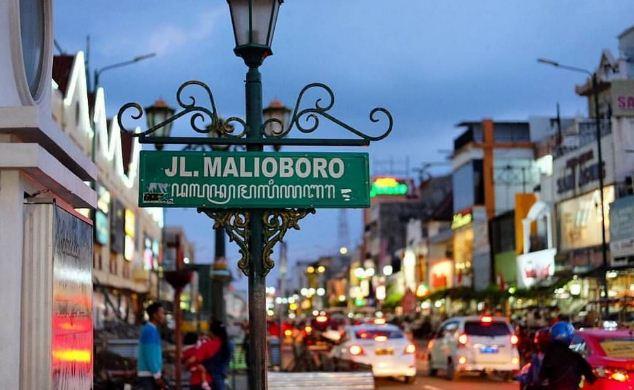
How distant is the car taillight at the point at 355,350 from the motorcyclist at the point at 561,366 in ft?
53.3

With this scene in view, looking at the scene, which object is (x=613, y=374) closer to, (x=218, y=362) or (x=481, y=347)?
(x=218, y=362)

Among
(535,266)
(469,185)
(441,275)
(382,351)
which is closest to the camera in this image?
(382,351)

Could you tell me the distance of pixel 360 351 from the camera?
2711 cm

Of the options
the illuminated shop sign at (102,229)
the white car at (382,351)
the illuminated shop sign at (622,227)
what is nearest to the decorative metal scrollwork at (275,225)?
the white car at (382,351)

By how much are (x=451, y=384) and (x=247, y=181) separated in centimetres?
1969

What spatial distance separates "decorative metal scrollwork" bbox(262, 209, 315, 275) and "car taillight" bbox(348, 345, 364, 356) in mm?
19590

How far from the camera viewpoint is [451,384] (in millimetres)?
26344

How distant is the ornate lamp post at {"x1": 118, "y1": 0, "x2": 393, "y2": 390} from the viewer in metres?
7.57

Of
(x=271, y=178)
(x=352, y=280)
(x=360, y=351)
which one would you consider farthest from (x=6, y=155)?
(x=352, y=280)

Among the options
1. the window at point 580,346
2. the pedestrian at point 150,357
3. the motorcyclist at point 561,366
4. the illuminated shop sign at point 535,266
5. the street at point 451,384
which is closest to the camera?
the motorcyclist at point 561,366

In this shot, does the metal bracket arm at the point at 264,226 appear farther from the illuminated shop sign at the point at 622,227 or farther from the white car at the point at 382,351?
the illuminated shop sign at the point at 622,227

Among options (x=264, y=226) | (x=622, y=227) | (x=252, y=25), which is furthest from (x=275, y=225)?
(x=622, y=227)

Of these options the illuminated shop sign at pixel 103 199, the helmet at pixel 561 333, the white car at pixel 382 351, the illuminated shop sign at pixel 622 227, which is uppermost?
the illuminated shop sign at pixel 103 199

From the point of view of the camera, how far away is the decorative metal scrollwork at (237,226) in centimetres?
768
